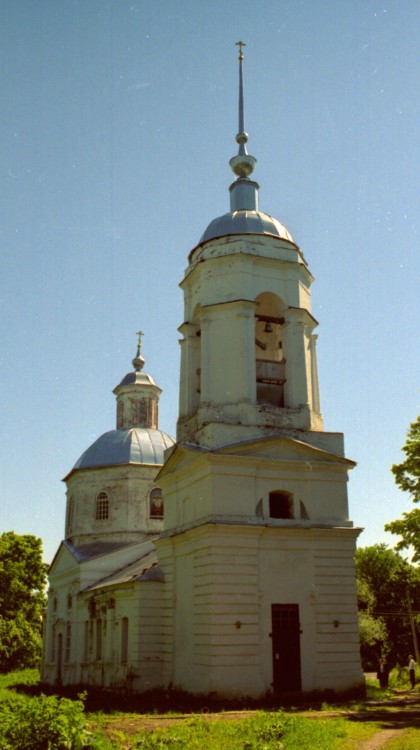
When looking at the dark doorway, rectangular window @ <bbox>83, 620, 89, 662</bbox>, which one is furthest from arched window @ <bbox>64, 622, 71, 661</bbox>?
the dark doorway

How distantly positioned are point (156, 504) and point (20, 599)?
14.2m

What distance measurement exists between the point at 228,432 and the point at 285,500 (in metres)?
2.57

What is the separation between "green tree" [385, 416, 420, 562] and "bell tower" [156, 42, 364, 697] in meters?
1.21

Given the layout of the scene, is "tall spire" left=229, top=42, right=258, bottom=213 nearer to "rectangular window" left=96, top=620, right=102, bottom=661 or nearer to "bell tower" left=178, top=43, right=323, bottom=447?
"bell tower" left=178, top=43, right=323, bottom=447

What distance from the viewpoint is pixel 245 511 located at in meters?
17.7

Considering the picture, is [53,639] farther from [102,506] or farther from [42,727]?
[42,727]

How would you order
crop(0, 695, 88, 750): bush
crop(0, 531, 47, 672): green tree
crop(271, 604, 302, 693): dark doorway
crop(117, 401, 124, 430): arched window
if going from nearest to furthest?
1. crop(0, 695, 88, 750): bush
2. crop(271, 604, 302, 693): dark doorway
3. crop(117, 401, 124, 430): arched window
4. crop(0, 531, 47, 672): green tree

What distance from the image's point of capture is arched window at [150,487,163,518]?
3109 centimetres

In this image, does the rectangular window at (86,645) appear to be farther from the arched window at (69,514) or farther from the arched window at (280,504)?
the arched window at (280,504)

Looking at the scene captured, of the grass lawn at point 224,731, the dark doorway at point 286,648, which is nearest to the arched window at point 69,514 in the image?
the dark doorway at point 286,648

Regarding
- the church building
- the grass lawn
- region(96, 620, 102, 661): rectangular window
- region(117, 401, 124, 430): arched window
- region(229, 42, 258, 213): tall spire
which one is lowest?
the grass lawn

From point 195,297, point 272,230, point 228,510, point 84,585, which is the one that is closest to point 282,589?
point 228,510

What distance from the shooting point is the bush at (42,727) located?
24.9 ft

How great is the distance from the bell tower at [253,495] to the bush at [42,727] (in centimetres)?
854
